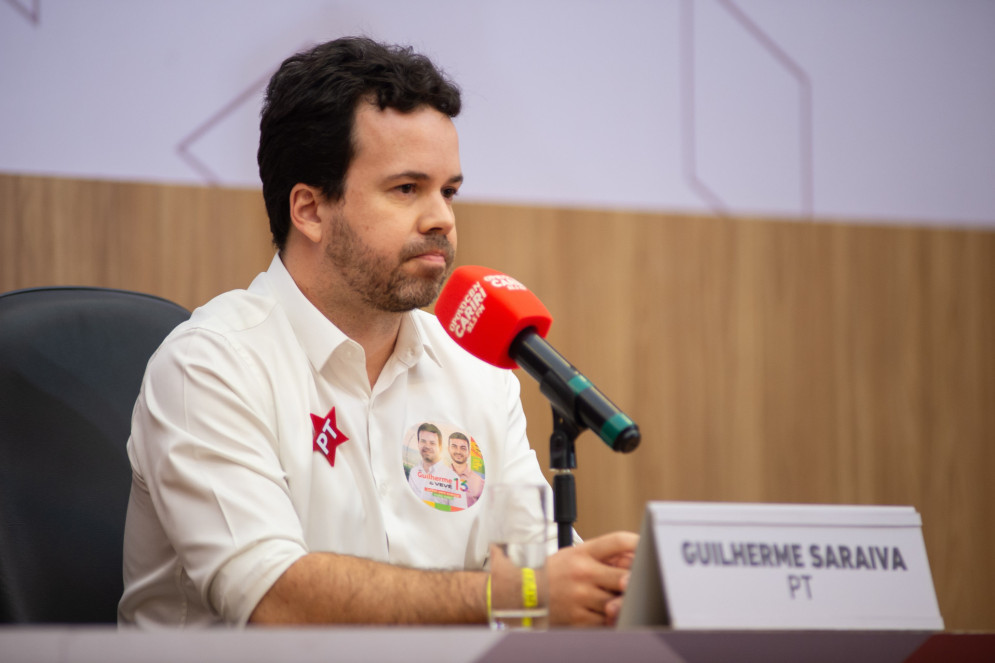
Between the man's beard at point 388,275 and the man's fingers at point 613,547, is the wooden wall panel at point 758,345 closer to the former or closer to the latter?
the man's beard at point 388,275

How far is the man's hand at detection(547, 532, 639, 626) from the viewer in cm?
90

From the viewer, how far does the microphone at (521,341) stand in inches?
34.3

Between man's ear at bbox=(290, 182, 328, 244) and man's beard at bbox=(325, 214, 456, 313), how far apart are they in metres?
0.07

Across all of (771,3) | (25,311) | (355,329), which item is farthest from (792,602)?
(771,3)

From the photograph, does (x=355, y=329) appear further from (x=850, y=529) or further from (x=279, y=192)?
(x=850, y=529)

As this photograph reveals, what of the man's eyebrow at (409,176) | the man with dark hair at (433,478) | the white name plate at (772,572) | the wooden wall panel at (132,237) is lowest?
the man with dark hair at (433,478)

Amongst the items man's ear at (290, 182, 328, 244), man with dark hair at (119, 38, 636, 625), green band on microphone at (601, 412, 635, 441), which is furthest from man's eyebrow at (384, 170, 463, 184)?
green band on microphone at (601, 412, 635, 441)

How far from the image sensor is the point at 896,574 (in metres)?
0.79

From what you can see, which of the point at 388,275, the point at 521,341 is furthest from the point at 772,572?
the point at 388,275

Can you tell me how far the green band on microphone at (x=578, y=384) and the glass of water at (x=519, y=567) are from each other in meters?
0.11

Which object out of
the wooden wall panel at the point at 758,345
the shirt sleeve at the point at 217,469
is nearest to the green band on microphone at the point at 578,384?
the shirt sleeve at the point at 217,469

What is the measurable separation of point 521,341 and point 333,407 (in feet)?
1.34

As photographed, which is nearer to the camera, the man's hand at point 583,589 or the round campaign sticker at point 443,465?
the man's hand at point 583,589

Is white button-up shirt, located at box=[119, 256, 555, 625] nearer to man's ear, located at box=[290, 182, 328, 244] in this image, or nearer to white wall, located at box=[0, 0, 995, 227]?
man's ear, located at box=[290, 182, 328, 244]
